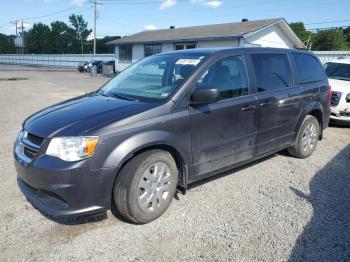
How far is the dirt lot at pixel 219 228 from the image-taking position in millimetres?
3102

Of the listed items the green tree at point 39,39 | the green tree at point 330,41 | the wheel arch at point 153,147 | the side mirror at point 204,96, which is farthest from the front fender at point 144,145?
the green tree at point 39,39

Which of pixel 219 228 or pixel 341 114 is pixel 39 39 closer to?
pixel 341 114

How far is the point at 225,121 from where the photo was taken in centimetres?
410

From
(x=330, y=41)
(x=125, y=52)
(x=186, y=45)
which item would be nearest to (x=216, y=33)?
(x=186, y=45)

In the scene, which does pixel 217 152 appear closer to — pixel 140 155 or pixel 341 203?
pixel 140 155

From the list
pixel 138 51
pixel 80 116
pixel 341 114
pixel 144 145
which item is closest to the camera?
pixel 144 145

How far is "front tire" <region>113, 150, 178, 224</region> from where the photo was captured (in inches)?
131

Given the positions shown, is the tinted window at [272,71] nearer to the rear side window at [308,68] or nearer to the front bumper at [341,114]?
the rear side window at [308,68]

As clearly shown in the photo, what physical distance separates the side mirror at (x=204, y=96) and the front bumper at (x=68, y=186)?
1.20 meters

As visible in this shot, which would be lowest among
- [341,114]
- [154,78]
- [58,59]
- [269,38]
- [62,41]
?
[341,114]

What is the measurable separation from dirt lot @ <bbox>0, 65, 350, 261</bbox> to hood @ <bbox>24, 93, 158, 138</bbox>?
40.5 inches

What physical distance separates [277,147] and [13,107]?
8865 mm

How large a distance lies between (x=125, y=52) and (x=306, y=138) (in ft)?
98.7

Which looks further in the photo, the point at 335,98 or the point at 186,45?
the point at 186,45
